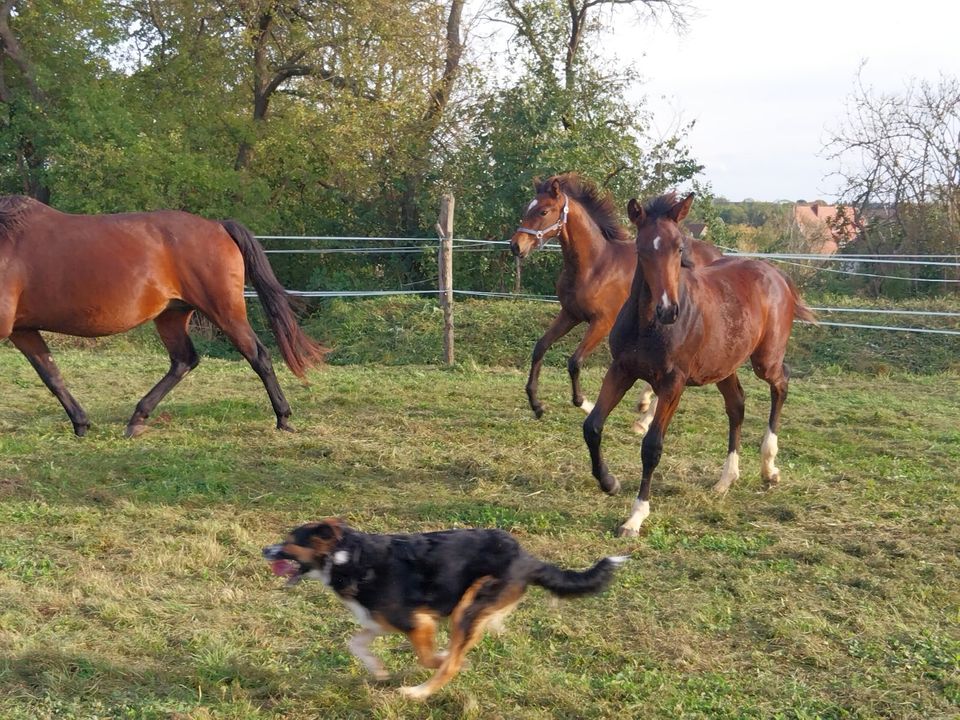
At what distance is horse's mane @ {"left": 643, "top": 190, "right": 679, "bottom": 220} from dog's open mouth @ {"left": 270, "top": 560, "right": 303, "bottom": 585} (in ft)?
9.57

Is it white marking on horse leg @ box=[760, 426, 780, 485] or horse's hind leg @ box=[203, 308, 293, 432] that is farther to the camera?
horse's hind leg @ box=[203, 308, 293, 432]

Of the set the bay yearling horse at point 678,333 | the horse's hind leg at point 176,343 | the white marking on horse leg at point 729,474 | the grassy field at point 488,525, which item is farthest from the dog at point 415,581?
the horse's hind leg at point 176,343

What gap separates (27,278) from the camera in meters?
6.65

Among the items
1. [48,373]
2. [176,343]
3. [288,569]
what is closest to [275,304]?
[176,343]

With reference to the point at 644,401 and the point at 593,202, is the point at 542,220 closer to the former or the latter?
the point at 593,202

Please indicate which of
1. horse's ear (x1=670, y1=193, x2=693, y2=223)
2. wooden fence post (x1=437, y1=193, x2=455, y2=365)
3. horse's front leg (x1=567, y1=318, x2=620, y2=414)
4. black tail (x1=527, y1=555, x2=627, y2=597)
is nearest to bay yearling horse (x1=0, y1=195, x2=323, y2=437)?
horse's front leg (x1=567, y1=318, x2=620, y2=414)

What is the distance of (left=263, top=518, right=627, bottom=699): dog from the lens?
10.1 feet

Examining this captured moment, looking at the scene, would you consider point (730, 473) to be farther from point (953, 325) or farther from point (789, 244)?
point (789, 244)

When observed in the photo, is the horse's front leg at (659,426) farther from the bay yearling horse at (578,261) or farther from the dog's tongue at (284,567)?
the dog's tongue at (284,567)

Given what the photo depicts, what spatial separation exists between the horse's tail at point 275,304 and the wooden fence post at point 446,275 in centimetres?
374

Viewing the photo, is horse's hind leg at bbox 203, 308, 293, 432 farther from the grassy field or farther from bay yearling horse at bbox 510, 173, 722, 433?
bay yearling horse at bbox 510, 173, 722, 433

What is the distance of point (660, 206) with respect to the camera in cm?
498

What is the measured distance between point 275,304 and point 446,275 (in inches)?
162

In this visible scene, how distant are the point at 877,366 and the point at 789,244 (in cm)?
631
